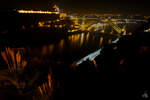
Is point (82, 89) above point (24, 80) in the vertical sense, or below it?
above

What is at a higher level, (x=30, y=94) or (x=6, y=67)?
(x=6, y=67)

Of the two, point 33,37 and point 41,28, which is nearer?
point 33,37

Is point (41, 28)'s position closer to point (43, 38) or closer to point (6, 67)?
point (43, 38)

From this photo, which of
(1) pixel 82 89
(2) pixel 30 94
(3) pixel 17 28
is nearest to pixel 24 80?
(2) pixel 30 94

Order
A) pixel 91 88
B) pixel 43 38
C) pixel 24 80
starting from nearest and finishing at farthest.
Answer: pixel 91 88 → pixel 24 80 → pixel 43 38

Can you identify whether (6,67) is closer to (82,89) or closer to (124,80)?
(82,89)


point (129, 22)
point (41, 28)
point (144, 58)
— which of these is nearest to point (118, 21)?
point (129, 22)

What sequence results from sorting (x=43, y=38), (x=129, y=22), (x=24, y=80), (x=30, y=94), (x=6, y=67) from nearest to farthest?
1. (x=30, y=94)
2. (x=24, y=80)
3. (x=6, y=67)
4. (x=43, y=38)
5. (x=129, y=22)

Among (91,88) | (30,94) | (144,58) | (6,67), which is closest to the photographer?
(91,88)

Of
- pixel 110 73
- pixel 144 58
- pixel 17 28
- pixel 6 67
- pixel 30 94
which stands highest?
pixel 17 28
